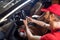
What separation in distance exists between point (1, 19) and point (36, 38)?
0.32m

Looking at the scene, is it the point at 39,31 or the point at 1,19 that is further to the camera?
the point at 39,31

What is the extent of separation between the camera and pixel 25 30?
1.12m

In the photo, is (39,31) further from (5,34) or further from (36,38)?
(5,34)

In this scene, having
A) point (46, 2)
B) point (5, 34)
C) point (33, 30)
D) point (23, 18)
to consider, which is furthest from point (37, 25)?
point (46, 2)

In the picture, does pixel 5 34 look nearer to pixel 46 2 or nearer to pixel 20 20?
pixel 20 20

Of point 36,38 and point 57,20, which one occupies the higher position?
point 57,20

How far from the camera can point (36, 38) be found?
3.65 ft

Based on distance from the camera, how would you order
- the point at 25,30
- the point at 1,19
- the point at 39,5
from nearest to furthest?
1. the point at 1,19
2. the point at 25,30
3. the point at 39,5

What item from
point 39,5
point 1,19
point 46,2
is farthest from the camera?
point 46,2

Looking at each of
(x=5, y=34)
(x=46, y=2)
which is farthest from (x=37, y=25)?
(x=46, y=2)

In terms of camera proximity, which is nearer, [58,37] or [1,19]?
[1,19]

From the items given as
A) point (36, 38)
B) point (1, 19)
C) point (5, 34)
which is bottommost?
point (36, 38)

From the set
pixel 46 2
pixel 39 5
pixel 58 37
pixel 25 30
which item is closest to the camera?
pixel 58 37

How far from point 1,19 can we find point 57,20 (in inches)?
15.4
